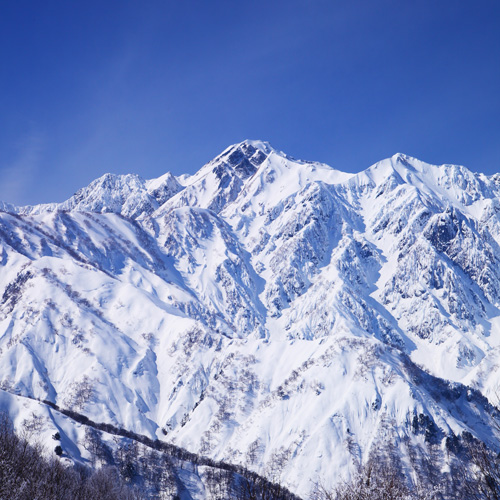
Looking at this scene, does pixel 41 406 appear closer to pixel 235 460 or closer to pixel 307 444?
pixel 235 460

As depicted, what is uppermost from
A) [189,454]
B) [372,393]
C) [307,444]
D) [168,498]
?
[372,393]

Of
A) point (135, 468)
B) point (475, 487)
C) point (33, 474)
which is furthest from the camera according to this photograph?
point (135, 468)

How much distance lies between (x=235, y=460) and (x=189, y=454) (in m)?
18.9

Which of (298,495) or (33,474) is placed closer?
(33,474)

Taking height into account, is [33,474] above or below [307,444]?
below

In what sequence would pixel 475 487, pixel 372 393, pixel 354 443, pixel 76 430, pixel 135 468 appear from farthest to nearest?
1. pixel 372 393
2. pixel 354 443
3. pixel 76 430
4. pixel 135 468
5. pixel 475 487

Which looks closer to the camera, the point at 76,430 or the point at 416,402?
the point at 76,430

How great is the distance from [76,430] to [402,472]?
110 meters

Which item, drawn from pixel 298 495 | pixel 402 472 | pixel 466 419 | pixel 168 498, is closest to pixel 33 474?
pixel 168 498

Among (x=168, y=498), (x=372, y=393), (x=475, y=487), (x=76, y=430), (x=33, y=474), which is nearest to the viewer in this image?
(x=475, y=487)

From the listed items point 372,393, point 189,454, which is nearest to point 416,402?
point 372,393

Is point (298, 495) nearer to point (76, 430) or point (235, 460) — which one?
point (235, 460)

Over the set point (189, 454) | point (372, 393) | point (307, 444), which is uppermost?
point (372, 393)

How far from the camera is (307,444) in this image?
182 m
